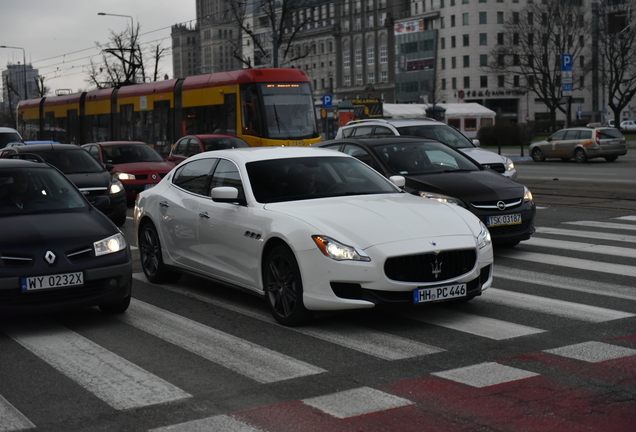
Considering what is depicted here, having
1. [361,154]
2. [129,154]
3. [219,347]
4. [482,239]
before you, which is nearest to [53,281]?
[219,347]

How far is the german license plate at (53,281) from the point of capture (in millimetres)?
7082

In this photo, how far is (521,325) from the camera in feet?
23.1

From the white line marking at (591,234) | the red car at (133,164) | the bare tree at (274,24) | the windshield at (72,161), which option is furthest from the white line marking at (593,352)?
the bare tree at (274,24)

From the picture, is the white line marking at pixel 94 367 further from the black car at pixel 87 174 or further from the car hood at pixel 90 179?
the car hood at pixel 90 179

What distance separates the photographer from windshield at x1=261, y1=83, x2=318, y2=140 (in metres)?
25.3

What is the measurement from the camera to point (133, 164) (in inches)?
786

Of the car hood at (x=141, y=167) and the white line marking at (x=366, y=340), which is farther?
the car hood at (x=141, y=167)

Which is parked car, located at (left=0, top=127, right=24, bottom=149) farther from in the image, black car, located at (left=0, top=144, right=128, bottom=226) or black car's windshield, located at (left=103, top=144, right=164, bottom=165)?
black car, located at (left=0, top=144, right=128, bottom=226)

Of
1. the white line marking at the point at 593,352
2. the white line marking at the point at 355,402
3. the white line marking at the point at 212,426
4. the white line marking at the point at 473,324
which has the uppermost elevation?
the white line marking at the point at 212,426

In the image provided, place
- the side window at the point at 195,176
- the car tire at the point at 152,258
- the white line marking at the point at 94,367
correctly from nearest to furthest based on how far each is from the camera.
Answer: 1. the white line marking at the point at 94,367
2. the side window at the point at 195,176
3. the car tire at the point at 152,258

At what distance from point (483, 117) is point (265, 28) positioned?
7115 cm

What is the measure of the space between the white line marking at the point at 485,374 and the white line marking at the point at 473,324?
0.90 m

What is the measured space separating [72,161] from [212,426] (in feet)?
41.9

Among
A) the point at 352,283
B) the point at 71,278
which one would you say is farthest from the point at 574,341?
the point at 71,278
